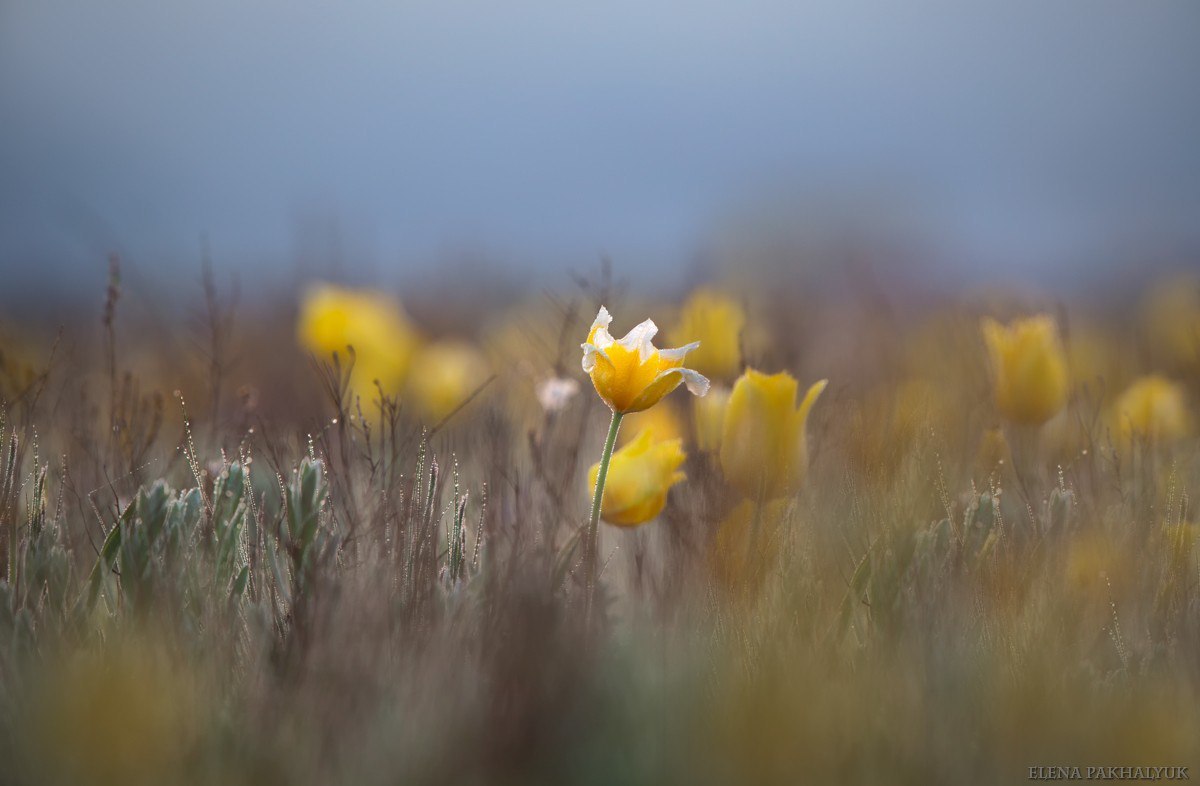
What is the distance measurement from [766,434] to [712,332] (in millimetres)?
1354

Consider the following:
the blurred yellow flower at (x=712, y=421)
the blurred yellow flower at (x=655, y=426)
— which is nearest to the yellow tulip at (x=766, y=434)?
the blurred yellow flower at (x=712, y=421)

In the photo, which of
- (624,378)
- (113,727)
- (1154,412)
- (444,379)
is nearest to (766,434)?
(624,378)

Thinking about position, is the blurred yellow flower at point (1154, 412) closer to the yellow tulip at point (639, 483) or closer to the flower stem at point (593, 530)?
the yellow tulip at point (639, 483)

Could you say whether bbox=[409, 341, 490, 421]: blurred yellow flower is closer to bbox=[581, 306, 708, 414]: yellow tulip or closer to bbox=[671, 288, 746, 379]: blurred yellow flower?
bbox=[671, 288, 746, 379]: blurred yellow flower

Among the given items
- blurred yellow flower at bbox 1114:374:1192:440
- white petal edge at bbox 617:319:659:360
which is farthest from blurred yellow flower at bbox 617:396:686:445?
blurred yellow flower at bbox 1114:374:1192:440

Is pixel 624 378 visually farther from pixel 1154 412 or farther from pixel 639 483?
pixel 1154 412

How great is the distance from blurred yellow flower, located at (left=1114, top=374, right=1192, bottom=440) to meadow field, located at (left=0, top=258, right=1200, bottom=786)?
12 millimetres

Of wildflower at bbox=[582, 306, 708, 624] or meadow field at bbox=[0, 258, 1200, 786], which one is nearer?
meadow field at bbox=[0, 258, 1200, 786]

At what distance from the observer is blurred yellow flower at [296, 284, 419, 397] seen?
2.93 meters

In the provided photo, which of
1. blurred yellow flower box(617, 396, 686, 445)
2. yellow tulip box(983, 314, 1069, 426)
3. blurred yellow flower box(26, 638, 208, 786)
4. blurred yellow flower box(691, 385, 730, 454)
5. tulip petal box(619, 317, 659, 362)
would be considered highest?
tulip petal box(619, 317, 659, 362)

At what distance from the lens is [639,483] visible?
1.57 metres

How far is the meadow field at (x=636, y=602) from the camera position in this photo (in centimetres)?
100

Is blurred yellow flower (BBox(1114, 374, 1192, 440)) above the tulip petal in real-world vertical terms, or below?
below

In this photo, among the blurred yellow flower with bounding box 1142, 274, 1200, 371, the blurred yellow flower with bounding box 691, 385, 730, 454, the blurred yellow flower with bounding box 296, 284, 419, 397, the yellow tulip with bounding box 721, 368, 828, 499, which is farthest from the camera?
the blurred yellow flower with bounding box 1142, 274, 1200, 371
